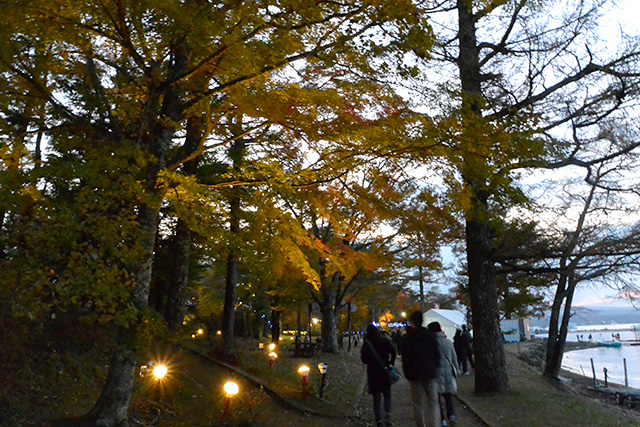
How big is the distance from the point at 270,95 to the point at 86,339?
23.5 feet

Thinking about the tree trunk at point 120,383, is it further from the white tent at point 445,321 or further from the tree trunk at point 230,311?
the white tent at point 445,321

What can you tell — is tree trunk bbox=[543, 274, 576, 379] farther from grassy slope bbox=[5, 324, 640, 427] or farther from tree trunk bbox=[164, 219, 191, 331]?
tree trunk bbox=[164, 219, 191, 331]

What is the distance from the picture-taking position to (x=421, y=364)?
5.85 meters

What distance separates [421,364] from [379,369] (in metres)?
1.18

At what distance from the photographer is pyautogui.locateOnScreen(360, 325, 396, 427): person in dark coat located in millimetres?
6809

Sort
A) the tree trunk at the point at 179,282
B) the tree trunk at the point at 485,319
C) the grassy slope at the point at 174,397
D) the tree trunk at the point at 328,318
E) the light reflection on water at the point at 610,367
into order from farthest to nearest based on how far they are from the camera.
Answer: the light reflection on water at the point at 610,367
the tree trunk at the point at 328,318
the tree trunk at the point at 179,282
the tree trunk at the point at 485,319
the grassy slope at the point at 174,397

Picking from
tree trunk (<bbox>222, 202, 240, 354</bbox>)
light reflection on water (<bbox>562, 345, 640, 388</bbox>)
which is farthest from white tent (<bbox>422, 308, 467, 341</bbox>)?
tree trunk (<bbox>222, 202, 240, 354</bbox>)

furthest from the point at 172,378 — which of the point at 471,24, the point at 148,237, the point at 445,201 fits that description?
the point at 471,24

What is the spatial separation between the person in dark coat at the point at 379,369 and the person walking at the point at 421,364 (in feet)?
2.56

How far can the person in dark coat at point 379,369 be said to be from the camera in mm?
6809

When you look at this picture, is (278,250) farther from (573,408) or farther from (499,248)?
(573,408)

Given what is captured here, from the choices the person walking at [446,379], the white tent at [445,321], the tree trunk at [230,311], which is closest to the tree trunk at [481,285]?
the person walking at [446,379]

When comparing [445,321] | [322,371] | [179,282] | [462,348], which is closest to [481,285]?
[322,371]

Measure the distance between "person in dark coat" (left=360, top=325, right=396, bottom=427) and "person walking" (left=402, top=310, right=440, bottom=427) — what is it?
0.78m
